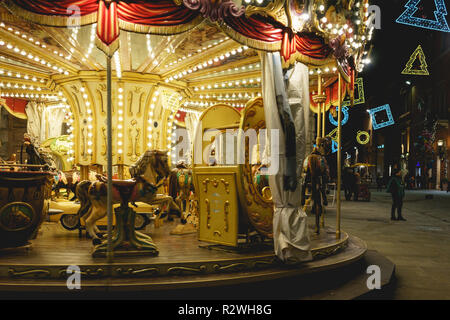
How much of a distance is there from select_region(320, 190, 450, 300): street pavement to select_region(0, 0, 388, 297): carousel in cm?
85

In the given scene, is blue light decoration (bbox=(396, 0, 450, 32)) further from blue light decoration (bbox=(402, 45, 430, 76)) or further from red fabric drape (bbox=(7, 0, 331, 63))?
red fabric drape (bbox=(7, 0, 331, 63))

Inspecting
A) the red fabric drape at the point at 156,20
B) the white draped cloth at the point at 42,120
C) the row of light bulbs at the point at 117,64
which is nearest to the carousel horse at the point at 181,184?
the row of light bulbs at the point at 117,64

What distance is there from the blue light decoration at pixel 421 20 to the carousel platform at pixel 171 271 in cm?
1928

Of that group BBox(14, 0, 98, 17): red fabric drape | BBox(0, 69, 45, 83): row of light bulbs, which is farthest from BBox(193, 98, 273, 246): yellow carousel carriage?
BBox(0, 69, 45, 83): row of light bulbs

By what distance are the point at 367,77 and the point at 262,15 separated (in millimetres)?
38462

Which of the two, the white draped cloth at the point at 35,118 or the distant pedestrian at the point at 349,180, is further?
the distant pedestrian at the point at 349,180

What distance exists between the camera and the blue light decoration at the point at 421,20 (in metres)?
20.3

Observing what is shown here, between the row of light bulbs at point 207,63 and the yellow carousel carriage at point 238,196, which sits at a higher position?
the row of light bulbs at point 207,63

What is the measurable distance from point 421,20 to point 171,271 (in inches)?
904

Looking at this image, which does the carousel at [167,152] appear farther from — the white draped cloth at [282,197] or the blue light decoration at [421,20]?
the blue light decoration at [421,20]

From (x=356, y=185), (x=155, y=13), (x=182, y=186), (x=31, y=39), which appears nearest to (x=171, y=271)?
(x=155, y=13)

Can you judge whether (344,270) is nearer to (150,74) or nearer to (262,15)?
(262,15)

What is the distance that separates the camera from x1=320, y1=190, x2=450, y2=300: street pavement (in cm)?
543

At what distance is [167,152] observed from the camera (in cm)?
573
